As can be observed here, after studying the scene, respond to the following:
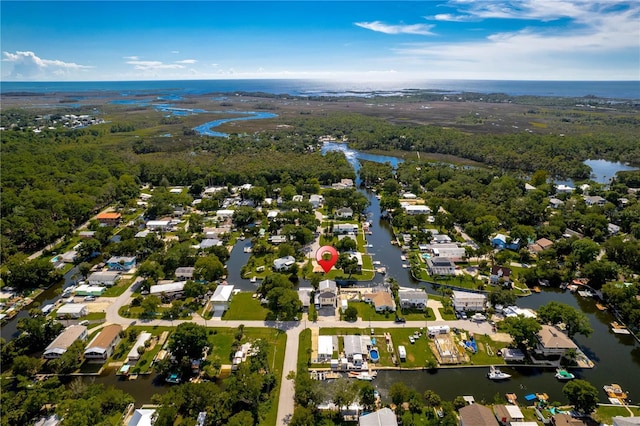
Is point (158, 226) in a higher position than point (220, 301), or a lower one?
higher

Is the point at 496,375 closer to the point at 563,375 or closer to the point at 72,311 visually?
the point at 563,375

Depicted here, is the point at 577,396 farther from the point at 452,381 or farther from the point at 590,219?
the point at 590,219

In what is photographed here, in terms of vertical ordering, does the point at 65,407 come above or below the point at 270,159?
below

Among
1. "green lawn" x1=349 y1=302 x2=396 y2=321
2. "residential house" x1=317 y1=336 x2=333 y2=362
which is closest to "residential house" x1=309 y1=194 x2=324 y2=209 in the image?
"green lawn" x1=349 y1=302 x2=396 y2=321

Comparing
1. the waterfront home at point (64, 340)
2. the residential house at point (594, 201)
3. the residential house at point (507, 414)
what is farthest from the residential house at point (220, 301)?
the residential house at point (594, 201)

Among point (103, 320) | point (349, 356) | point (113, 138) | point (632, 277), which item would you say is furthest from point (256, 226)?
point (113, 138)

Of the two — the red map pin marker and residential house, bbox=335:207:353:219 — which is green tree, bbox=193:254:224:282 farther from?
residential house, bbox=335:207:353:219

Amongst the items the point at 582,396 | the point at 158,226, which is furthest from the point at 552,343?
the point at 158,226
